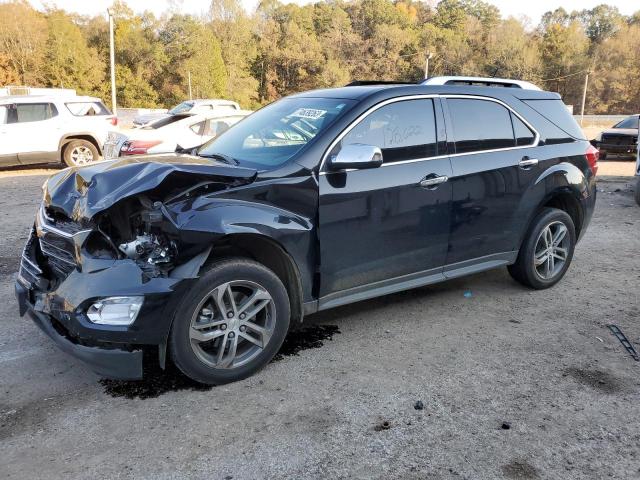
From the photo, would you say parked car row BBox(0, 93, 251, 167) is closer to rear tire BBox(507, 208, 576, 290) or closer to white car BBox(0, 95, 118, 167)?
white car BBox(0, 95, 118, 167)

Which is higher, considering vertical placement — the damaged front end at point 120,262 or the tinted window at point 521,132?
the tinted window at point 521,132

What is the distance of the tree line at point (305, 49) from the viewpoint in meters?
57.3

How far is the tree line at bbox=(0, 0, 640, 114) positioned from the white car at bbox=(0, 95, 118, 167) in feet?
156

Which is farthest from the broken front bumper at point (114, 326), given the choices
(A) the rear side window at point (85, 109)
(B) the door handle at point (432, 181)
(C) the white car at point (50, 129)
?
(A) the rear side window at point (85, 109)

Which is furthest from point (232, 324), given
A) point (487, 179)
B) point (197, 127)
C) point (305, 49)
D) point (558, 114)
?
point (305, 49)

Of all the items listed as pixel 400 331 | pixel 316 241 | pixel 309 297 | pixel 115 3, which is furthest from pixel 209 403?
pixel 115 3

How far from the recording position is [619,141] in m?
16.5

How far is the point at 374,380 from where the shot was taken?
3.54 metres

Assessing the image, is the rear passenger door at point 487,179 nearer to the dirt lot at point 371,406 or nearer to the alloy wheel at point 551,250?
the alloy wheel at point 551,250

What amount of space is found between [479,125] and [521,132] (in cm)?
51

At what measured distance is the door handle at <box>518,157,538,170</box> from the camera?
473 cm

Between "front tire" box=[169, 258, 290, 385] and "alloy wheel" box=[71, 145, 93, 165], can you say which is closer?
"front tire" box=[169, 258, 290, 385]

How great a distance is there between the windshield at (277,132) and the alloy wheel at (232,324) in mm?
877

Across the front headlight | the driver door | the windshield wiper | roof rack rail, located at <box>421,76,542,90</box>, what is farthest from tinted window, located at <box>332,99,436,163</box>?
the front headlight
